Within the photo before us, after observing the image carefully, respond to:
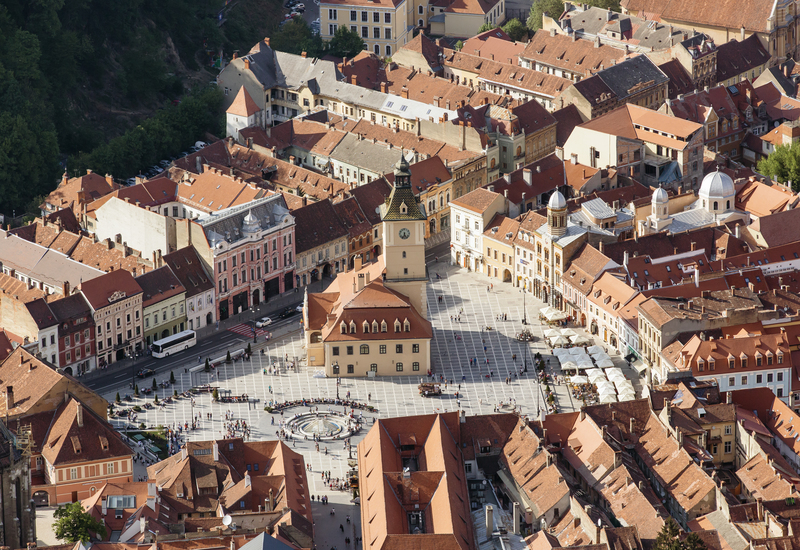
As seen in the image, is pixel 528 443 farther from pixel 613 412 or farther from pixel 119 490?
pixel 119 490

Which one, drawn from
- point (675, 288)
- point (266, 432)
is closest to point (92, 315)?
point (266, 432)

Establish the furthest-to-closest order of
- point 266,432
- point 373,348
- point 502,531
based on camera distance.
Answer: point 373,348
point 266,432
point 502,531

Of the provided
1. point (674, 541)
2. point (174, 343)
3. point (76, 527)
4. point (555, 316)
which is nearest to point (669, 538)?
point (674, 541)

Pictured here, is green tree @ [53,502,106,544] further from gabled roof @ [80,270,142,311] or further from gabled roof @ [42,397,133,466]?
gabled roof @ [80,270,142,311]

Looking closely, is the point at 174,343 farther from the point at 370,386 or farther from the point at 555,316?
the point at 555,316

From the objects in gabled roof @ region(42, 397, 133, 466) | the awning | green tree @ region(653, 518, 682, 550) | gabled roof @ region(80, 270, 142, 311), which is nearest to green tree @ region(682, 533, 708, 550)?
green tree @ region(653, 518, 682, 550)

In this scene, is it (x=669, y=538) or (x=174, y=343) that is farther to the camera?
(x=174, y=343)
